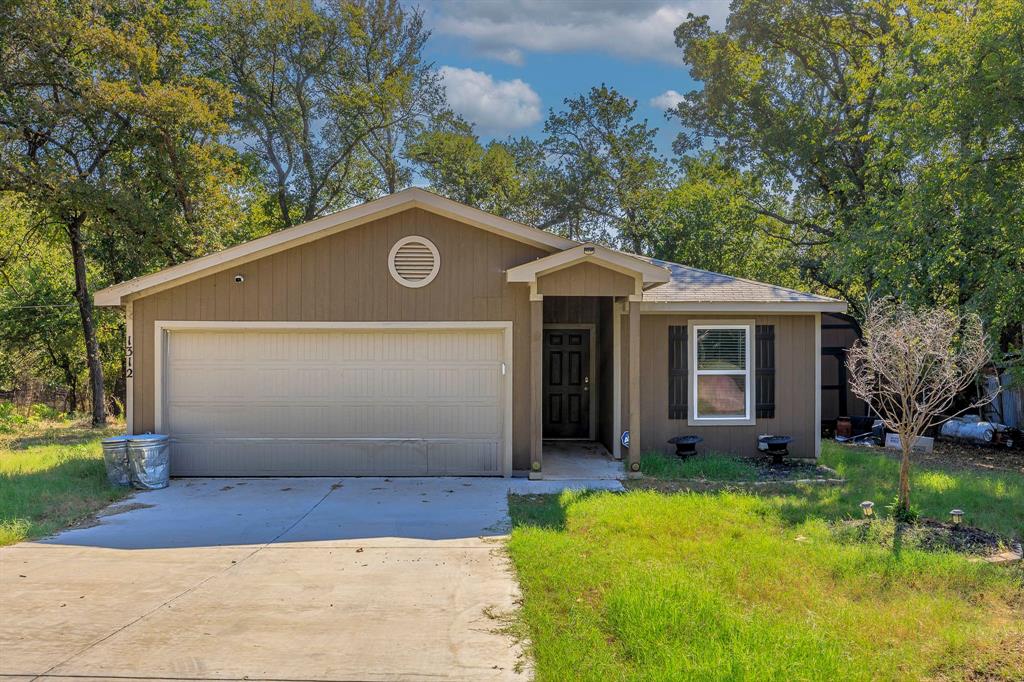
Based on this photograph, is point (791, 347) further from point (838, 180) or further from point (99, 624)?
point (838, 180)

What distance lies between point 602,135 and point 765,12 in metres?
6.51

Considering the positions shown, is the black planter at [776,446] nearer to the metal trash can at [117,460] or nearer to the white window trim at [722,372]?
the white window trim at [722,372]

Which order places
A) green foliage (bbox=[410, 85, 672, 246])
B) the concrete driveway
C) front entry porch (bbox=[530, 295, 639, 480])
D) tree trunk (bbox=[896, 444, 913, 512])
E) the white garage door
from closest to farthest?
Result: the concrete driveway < tree trunk (bbox=[896, 444, 913, 512]) < the white garage door < front entry porch (bbox=[530, 295, 639, 480]) < green foliage (bbox=[410, 85, 672, 246])

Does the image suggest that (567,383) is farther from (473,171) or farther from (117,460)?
(473,171)

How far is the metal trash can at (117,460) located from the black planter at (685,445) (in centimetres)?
729

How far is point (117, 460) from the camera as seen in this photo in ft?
28.6

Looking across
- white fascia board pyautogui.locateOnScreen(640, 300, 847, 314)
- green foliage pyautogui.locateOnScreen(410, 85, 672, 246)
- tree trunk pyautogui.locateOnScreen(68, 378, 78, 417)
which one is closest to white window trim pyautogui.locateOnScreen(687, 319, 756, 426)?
white fascia board pyautogui.locateOnScreen(640, 300, 847, 314)

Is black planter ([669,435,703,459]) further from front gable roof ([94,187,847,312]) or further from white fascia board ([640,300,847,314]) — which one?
front gable roof ([94,187,847,312])

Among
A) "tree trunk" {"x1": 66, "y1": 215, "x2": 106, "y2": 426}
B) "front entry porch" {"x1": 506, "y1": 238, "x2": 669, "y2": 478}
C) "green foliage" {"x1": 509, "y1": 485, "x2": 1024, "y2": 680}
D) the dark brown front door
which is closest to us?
"green foliage" {"x1": 509, "y1": 485, "x2": 1024, "y2": 680}

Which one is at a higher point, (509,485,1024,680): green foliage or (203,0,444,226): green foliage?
(203,0,444,226): green foliage

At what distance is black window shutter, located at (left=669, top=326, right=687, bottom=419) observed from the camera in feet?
34.4

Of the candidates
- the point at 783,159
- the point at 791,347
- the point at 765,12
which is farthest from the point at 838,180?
the point at 791,347

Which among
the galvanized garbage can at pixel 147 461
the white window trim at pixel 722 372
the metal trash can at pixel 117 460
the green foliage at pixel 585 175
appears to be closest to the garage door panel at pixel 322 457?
the galvanized garbage can at pixel 147 461

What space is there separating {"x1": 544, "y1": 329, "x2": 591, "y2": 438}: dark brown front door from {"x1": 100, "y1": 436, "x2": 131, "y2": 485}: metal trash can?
21.7ft
